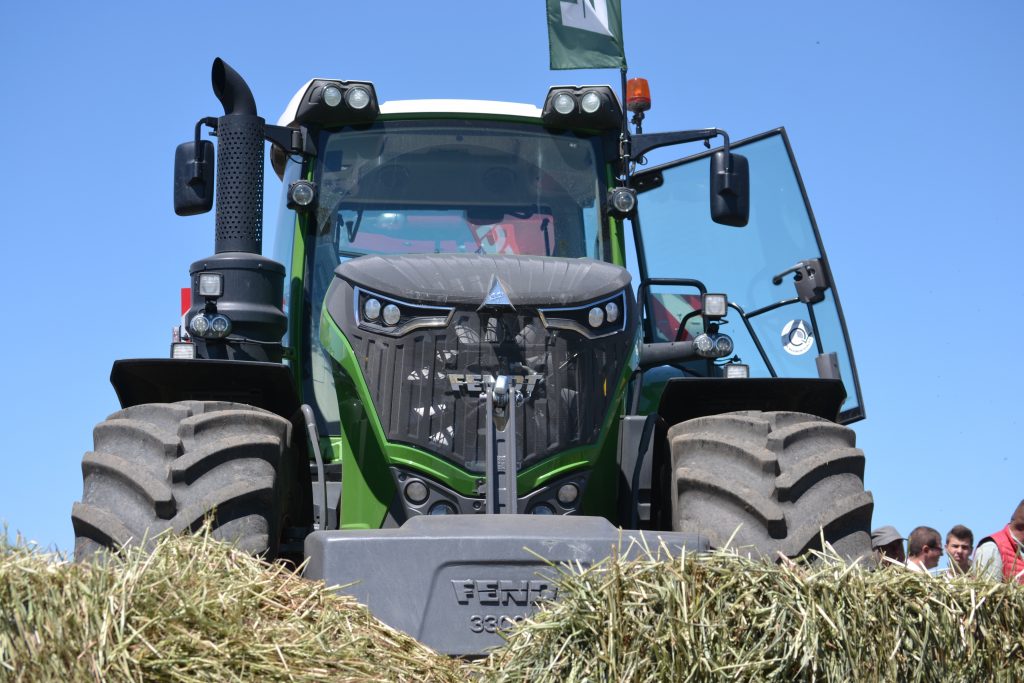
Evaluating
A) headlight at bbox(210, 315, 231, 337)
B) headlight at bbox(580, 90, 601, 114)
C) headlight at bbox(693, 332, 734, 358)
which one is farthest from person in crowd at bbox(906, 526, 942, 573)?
headlight at bbox(210, 315, 231, 337)

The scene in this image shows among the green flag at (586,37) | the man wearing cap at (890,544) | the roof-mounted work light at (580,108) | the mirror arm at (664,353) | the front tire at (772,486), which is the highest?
the green flag at (586,37)

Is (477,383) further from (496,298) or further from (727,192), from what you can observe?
(727,192)

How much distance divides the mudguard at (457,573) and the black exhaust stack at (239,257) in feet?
6.19

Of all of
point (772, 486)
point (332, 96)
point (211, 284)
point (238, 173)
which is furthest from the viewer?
point (332, 96)

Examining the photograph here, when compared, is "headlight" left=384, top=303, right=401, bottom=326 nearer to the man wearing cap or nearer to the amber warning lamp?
the amber warning lamp

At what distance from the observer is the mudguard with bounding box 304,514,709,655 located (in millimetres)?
4070

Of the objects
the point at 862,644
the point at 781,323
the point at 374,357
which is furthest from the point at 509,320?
the point at 781,323

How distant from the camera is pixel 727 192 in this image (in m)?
6.34

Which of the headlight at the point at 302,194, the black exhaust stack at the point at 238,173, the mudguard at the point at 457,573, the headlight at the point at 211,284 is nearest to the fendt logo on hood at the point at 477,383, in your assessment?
the mudguard at the point at 457,573

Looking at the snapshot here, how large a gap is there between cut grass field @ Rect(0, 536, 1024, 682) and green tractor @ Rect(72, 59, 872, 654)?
356mm

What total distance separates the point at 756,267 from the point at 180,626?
4.60 metres

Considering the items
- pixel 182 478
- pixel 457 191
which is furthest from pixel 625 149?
pixel 182 478

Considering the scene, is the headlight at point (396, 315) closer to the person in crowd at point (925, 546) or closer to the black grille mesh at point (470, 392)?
the black grille mesh at point (470, 392)

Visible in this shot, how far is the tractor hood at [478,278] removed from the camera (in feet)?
16.9
